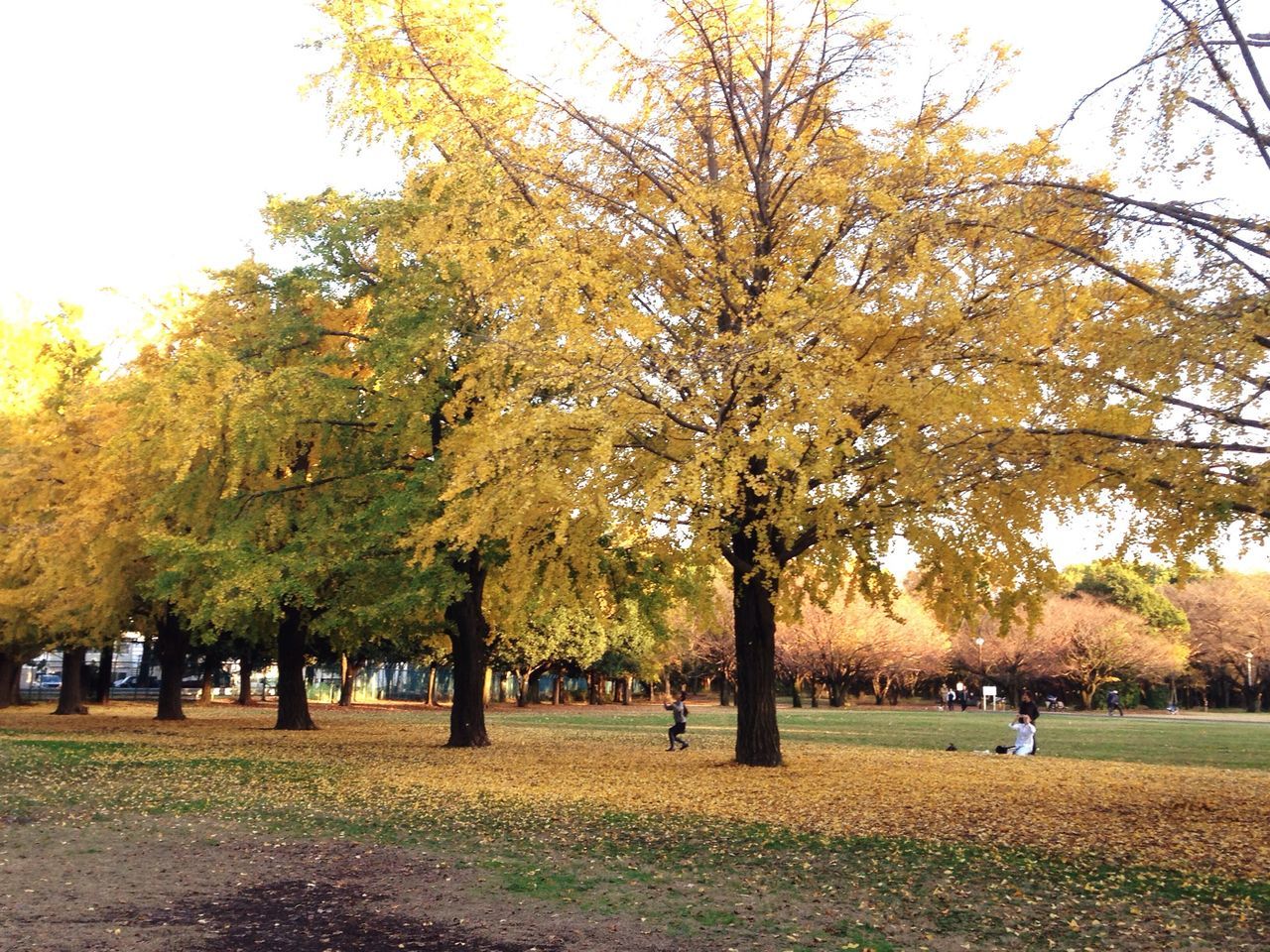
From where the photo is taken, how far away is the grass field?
7273 millimetres

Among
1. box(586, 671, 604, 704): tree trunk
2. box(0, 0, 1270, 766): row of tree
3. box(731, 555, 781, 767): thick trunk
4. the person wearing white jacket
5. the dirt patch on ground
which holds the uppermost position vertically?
box(0, 0, 1270, 766): row of tree

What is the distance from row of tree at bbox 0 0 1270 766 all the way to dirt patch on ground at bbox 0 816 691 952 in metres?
4.85

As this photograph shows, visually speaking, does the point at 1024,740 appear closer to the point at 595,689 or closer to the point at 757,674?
the point at 757,674

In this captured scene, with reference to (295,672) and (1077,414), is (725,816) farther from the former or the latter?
(295,672)

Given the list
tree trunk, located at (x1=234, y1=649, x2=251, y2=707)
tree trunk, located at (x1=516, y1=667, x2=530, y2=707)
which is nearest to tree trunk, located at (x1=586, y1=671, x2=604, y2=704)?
tree trunk, located at (x1=516, y1=667, x2=530, y2=707)

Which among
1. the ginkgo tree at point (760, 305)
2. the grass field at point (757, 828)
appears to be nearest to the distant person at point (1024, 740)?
the grass field at point (757, 828)

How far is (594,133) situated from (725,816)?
9.01 meters

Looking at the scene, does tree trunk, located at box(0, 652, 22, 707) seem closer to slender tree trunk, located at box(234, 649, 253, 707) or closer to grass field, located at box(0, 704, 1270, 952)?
slender tree trunk, located at box(234, 649, 253, 707)

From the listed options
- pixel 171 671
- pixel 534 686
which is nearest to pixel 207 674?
pixel 171 671

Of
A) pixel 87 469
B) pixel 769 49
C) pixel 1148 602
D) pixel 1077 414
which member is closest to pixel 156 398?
pixel 87 469

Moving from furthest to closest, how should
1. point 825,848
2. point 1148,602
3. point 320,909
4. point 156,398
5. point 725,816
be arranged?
point 1148,602 < point 156,398 < point 725,816 < point 825,848 < point 320,909

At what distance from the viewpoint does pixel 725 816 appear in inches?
472

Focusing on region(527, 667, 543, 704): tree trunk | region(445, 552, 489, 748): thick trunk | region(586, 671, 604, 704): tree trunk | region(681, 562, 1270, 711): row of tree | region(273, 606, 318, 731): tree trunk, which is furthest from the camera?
region(586, 671, 604, 704): tree trunk

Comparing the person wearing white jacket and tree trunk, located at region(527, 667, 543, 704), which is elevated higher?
the person wearing white jacket
